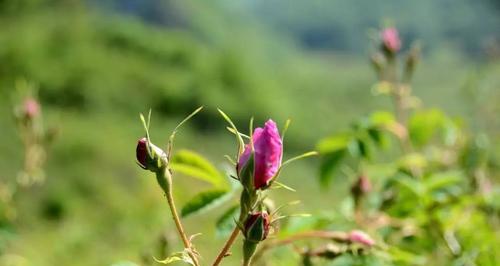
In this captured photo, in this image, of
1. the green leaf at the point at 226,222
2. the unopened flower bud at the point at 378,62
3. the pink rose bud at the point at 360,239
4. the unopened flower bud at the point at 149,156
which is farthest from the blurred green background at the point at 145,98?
the unopened flower bud at the point at 149,156

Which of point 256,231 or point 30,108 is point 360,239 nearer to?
Answer: point 256,231

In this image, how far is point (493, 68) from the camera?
10.3 ft

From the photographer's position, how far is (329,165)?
128cm

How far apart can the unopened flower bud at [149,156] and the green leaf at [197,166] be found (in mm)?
312

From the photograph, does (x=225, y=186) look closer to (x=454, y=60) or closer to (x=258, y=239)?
(x=258, y=239)

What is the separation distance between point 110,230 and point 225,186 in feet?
21.8

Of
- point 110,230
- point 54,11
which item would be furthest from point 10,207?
point 54,11

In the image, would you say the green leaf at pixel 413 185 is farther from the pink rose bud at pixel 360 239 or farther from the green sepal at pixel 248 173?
the green sepal at pixel 248 173

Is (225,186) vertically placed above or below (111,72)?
below

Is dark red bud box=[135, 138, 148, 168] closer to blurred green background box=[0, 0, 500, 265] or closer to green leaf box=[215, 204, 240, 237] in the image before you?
green leaf box=[215, 204, 240, 237]

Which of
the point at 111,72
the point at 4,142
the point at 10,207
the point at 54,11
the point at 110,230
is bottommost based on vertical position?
the point at 110,230

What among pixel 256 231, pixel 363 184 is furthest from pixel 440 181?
pixel 256 231

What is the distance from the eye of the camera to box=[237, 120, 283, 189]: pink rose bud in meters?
0.63

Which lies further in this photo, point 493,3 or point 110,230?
point 493,3
